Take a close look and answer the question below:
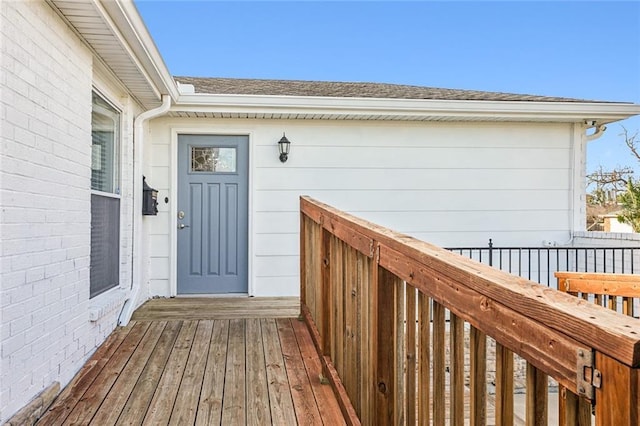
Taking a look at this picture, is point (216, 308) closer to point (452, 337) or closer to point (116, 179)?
point (116, 179)

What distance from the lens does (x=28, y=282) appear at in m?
2.24

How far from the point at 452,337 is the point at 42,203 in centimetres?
220

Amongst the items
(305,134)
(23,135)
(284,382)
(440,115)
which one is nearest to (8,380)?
(23,135)

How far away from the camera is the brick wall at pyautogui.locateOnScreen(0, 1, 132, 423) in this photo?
2055mm

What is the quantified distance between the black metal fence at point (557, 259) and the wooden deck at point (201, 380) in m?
2.59

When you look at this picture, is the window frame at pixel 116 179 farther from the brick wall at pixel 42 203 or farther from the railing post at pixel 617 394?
the railing post at pixel 617 394

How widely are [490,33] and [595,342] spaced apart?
1436 cm

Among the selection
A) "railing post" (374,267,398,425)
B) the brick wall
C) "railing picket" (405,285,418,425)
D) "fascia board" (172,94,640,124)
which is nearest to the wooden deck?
the brick wall

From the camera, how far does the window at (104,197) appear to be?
11.0ft

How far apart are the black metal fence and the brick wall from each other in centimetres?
368

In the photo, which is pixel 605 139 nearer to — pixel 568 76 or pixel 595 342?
pixel 568 76

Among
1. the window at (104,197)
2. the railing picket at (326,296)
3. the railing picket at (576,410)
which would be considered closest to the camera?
the railing picket at (576,410)

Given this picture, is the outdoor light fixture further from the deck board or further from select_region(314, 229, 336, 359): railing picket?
select_region(314, 229, 336, 359): railing picket

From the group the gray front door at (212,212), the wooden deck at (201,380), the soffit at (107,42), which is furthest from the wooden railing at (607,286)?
the soffit at (107,42)
